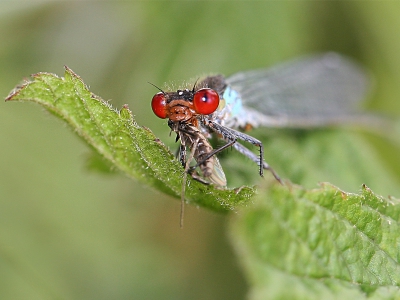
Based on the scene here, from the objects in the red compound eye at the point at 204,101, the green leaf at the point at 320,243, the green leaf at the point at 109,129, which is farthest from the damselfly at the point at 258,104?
the green leaf at the point at 320,243

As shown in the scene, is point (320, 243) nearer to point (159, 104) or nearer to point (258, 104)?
point (159, 104)

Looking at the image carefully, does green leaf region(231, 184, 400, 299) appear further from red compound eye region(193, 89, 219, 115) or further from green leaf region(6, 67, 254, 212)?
red compound eye region(193, 89, 219, 115)

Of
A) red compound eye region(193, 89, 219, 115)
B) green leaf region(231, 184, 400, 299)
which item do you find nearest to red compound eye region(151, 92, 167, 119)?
red compound eye region(193, 89, 219, 115)

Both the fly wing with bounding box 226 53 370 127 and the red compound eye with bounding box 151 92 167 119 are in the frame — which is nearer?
the red compound eye with bounding box 151 92 167 119

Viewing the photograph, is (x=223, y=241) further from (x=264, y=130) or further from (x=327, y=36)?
(x=327, y=36)

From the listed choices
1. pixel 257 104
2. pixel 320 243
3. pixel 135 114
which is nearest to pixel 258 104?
pixel 257 104
